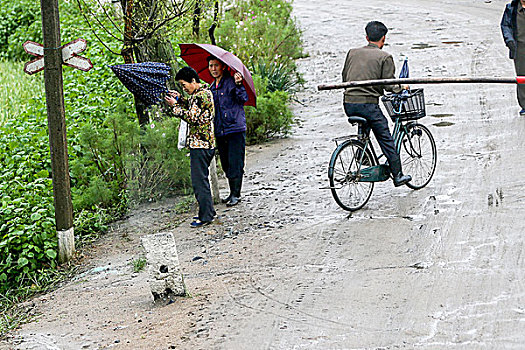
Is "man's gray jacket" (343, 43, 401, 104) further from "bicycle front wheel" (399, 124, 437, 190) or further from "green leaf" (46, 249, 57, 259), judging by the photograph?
"green leaf" (46, 249, 57, 259)

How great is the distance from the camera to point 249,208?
8102 mm

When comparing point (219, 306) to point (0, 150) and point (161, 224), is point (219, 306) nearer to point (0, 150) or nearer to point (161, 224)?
point (161, 224)

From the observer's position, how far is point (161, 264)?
5.58 metres

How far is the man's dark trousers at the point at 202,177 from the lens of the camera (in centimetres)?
756

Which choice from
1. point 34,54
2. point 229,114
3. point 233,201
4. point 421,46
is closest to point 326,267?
point 233,201

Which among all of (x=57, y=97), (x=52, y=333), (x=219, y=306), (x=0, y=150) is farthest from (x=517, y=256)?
(x=0, y=150)

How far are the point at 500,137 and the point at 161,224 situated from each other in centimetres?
462

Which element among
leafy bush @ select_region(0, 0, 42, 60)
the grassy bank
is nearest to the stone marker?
the grassy bank

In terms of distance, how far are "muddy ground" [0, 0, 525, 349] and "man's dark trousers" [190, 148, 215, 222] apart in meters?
0.26

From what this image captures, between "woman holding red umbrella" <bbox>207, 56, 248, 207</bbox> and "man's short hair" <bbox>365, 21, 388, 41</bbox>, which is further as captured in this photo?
"woman holding red umbrella" <bbox>207, 56, 248, 207</bbox>

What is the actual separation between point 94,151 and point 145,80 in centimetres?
204

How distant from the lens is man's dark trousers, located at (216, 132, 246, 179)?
319 inches

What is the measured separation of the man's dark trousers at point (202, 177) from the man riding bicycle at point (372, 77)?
5.20 feet

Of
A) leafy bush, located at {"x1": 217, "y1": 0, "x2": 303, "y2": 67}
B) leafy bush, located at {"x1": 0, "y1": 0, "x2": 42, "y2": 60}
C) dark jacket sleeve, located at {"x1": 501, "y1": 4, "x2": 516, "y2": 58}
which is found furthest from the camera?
leafy bush, located at {"x1": 0, "y1": 0, "x2": 42, "y2": 60}
